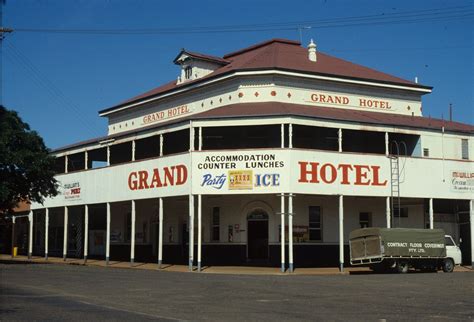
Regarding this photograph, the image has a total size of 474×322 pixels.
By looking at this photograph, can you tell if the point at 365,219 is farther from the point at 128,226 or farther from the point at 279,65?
the point at 128,226

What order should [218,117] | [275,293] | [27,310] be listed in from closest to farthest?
[27,310]
[275,293]
[218,117]

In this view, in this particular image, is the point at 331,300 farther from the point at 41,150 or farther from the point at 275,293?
the point at 41,150

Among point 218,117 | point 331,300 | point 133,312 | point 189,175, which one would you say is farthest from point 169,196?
point 133,312

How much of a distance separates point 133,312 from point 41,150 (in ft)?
87.3

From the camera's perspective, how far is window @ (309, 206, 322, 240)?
3688cm

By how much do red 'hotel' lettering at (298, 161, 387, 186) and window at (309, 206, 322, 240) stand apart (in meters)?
3.70

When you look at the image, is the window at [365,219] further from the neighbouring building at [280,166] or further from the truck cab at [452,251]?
the truck cab at [452,251]

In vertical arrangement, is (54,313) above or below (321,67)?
below

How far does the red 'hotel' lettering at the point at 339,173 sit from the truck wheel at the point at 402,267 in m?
4.79

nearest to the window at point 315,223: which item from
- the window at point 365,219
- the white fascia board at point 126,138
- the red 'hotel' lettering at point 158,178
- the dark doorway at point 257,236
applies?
the dark doorway at point 257,236

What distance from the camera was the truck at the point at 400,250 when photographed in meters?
31.0

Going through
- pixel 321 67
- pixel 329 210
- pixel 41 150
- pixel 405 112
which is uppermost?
pixel 321 67

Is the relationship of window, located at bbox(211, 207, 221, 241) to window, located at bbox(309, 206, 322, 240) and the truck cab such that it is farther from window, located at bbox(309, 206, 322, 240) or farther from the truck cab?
the truck cab

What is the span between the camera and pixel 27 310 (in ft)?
46.5
